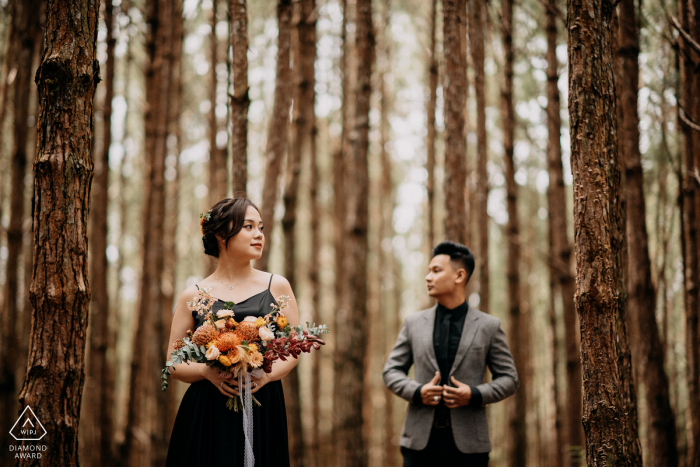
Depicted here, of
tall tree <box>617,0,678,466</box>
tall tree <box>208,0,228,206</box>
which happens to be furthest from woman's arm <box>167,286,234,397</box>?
tall tree <box>208,0,228,206</box>

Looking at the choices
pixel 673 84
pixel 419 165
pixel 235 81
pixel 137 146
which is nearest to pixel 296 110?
pixel 235 81

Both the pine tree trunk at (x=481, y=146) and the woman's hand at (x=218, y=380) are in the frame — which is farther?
the pine tree trunk at (x=481, y=146)

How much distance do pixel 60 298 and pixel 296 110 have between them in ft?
18.7

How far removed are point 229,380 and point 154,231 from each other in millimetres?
5304

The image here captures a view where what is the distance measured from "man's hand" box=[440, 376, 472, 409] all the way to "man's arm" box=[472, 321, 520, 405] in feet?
0.29

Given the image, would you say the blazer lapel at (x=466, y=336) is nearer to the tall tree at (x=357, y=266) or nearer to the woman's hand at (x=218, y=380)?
the woman's hand at (x=218, y=380)

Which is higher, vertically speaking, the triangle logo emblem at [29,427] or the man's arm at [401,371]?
the man's arm at [401,371]

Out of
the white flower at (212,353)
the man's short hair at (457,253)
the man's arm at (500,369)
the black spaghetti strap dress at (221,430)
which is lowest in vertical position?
the black spaghetti strap dress at (221,430)

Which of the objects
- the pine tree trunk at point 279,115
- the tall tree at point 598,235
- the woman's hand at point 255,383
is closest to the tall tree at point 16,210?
the pine tree trunk at point 279,115

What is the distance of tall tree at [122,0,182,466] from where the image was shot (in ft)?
25.4

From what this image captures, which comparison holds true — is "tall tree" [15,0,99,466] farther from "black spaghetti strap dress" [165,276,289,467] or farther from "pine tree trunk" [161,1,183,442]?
"pine tree trunk" [161,1,183,442]

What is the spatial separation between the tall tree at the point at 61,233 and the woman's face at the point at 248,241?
0.87 meters

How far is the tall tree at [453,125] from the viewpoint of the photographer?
535 centimetres

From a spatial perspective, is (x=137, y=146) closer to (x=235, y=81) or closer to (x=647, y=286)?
(x=235, y=81)
